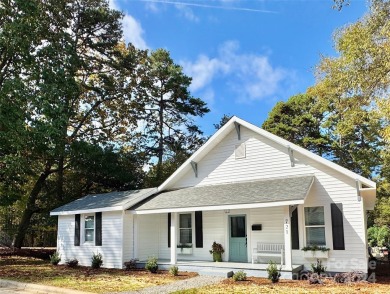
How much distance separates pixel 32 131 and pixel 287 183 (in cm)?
1237

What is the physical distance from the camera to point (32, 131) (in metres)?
18.4

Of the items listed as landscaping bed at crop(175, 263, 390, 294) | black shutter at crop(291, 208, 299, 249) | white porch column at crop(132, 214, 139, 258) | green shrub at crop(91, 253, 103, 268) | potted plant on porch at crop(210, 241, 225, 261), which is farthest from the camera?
white porch column at crop(132, 214, 139, 258)

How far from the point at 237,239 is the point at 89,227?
23.4ft

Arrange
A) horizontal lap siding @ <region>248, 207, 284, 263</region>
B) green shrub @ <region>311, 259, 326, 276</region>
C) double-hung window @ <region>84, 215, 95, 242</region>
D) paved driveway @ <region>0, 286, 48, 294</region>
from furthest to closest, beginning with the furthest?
double-hung window @ <region>84, 215, 95, 242</region>
horizontal lap siding @ <region>248, 207, 284, 263</region>
green shrub @ <region>311, 259, 326, 276</region>
paved driveway @ <region>0, 286, 48, 294</region>

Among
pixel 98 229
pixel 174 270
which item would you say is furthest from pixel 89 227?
pixel 174 270

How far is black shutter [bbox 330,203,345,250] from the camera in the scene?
12695 millimetres

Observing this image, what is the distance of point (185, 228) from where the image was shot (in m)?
16.7

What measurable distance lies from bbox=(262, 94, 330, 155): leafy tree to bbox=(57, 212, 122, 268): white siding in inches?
861

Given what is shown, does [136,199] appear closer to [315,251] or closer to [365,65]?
[315,251]

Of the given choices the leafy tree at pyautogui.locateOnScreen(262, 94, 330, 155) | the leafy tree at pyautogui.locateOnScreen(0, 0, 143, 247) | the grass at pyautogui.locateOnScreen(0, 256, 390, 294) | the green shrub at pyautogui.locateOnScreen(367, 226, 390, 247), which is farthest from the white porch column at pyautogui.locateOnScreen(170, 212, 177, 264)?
the green shrub at pyautogui.locateOnScreen(367, 226, 390, 247)

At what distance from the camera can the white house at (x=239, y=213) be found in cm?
1273

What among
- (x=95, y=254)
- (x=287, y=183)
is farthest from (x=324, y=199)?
(x=95, y=254)

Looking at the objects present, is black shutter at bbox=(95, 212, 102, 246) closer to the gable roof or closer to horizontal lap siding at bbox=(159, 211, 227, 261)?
the gable roof

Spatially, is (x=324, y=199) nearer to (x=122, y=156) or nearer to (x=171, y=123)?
(x=122, y=156)
